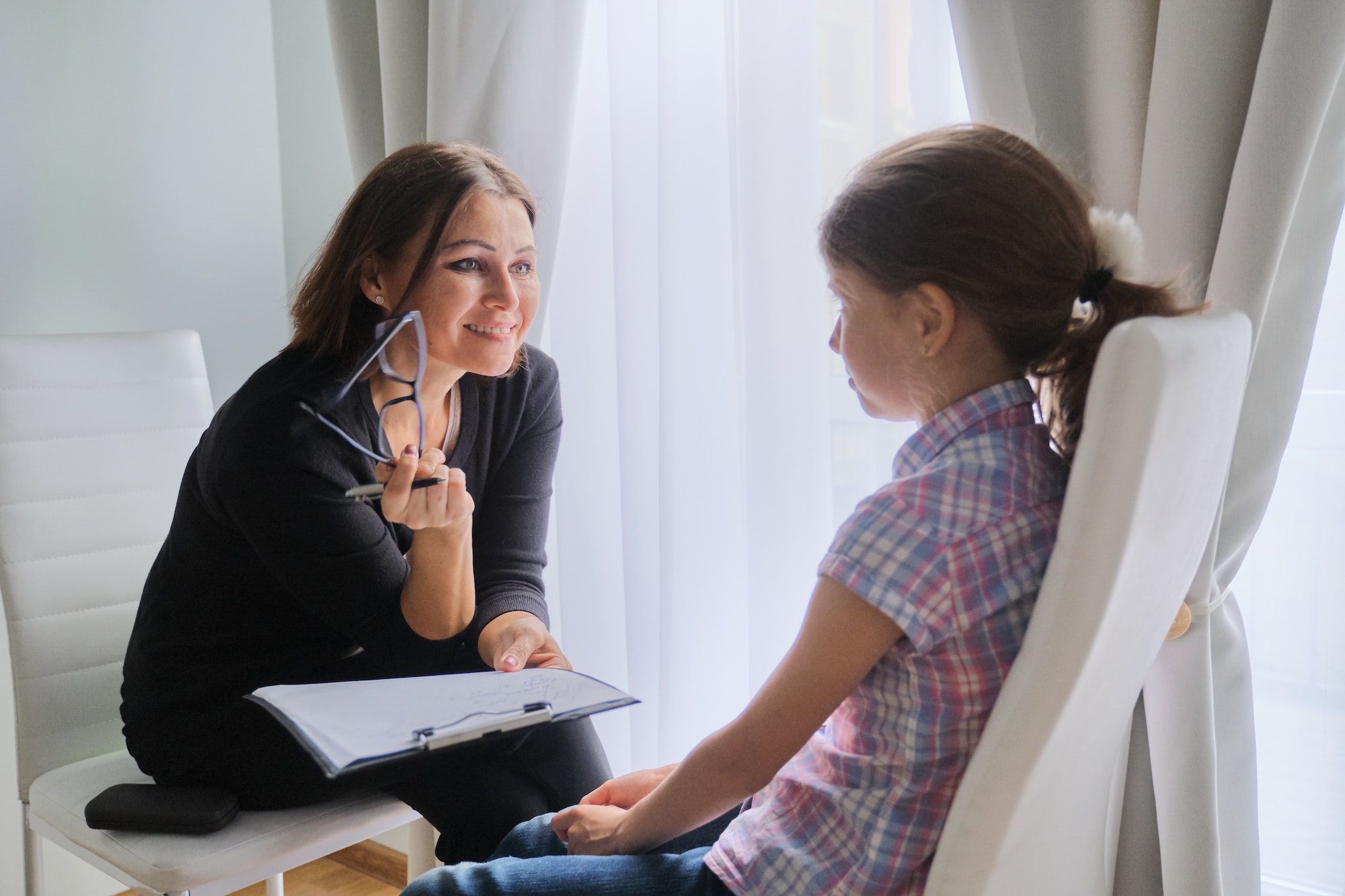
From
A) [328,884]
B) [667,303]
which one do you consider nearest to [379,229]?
[667,303]

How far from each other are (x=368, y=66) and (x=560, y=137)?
1.60ft

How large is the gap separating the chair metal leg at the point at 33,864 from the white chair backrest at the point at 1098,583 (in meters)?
1.30

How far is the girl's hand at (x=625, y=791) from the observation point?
94 centimetres

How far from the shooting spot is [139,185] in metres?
1.87

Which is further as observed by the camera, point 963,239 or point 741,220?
point 741,220

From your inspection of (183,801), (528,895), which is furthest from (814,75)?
(183,801)

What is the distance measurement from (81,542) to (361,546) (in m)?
0.58

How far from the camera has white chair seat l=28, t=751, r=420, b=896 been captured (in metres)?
1.08

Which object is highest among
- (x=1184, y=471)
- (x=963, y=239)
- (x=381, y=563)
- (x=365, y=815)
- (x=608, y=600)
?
(x=963, y=239)

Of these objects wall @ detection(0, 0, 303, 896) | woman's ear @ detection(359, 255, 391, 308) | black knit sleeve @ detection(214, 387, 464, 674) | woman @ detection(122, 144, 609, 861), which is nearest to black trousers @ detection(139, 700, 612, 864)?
woman @ detection(122, 144, 609, 861)

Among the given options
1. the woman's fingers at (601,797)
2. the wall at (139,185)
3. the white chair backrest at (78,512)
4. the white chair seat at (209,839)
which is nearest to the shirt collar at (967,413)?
the woman's fingers at (601,797)

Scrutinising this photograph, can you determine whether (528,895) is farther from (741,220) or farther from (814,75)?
(814,75)

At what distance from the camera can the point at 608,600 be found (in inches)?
64.1

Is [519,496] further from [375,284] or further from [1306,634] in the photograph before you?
[1306,634]
